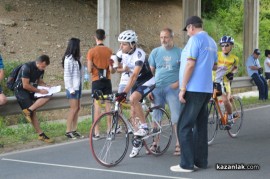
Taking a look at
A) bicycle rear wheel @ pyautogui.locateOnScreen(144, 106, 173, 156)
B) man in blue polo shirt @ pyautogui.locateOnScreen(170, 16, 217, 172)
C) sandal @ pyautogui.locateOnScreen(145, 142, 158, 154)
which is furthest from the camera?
sandal @ pyautogui.locateOnScreen(145, 142, 158, 154)

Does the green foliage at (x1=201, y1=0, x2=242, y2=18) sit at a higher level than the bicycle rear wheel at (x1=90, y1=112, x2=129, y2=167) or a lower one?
higher

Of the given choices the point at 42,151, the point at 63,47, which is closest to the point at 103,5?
the point at 42,151

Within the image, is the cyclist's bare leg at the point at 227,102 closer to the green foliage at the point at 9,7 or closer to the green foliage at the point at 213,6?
the green foliage at the point at 9,7

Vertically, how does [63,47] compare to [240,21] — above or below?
below

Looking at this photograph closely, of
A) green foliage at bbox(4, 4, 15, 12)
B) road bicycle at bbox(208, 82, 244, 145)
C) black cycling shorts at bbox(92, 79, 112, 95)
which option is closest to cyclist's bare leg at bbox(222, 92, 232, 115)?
road bicycle at bbox(208, 82, 244, 145)

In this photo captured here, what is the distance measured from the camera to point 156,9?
3841 cm

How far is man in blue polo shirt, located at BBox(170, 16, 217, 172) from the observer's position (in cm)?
779

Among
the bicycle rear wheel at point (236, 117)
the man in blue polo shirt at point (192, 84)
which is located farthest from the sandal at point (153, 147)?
the bicycle rear wheel at point (236, 117)

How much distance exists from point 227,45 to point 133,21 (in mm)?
24115

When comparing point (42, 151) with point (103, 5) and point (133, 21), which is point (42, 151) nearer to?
point (103, 5)

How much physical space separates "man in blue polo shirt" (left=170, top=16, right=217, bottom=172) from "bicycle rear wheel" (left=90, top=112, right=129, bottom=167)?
3.03 ft

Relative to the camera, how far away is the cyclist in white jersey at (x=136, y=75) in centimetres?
860

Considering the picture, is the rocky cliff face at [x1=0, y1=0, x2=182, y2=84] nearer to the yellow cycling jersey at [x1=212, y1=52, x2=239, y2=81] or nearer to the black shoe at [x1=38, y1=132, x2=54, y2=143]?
the black shoe at [x1=38, y1=132, x2=54, y2=143]

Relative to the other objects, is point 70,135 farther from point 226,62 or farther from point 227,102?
point 226,62
